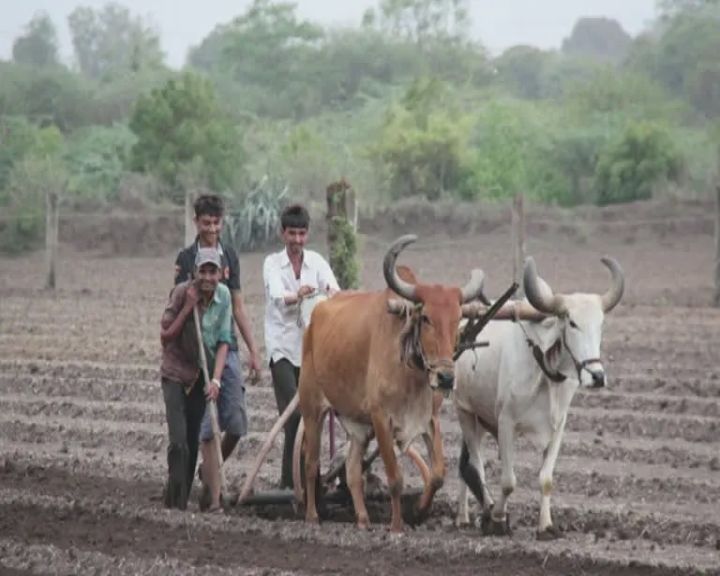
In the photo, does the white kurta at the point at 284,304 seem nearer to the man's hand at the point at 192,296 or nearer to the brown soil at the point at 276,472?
the man's hand at the point at 192,296

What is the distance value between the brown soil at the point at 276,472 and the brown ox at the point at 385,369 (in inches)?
15.1

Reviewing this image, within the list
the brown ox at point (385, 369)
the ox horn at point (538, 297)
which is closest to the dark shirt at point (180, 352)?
the brown ox at point (385, 369)

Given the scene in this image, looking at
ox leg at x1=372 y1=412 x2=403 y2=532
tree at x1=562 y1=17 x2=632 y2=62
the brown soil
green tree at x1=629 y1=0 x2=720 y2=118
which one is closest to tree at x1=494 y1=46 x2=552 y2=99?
green tree at x1=629 y1=0 x2=720 y2=118

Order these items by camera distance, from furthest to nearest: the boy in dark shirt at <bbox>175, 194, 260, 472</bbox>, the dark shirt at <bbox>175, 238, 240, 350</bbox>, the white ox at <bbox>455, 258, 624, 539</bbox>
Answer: the dark shirt at <bbox>175, 238, 240, 350</bbox> < the boy in dark shirt at <bbox>175, 194, 260, 472</bbox> < the white ox at <bbox>455, 258, 624, 539</bbox>

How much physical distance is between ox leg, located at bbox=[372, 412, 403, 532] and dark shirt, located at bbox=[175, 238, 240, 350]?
1.15 metres

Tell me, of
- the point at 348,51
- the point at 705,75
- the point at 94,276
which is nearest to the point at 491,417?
the point at 94,276

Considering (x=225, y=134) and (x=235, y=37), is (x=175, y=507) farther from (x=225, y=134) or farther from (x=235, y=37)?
(x=235, y=37)

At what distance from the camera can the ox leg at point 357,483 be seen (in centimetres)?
1026

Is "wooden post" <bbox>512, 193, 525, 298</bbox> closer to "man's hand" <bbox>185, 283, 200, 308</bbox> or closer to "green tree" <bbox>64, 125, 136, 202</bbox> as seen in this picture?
"man's hand" <bbox>185, 283, 200, 308</bbox>

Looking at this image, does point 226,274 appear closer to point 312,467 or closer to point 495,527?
point 312,467

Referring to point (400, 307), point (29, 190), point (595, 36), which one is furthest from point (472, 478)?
point (595, 36)

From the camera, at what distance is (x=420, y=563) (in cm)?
918

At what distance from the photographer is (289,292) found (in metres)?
11.1

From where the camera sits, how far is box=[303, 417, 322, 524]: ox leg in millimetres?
10617
